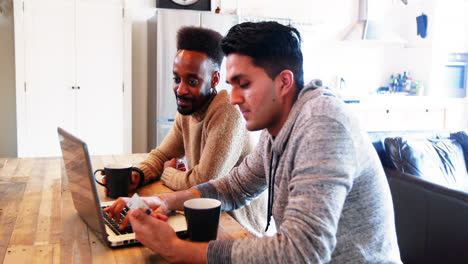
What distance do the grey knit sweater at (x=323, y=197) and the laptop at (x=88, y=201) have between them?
261 millimetres

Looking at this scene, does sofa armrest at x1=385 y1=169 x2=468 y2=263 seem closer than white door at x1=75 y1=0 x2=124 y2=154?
Yes

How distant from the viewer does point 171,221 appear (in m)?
1.21

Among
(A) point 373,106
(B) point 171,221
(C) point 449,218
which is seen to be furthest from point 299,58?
(A) point 373,106

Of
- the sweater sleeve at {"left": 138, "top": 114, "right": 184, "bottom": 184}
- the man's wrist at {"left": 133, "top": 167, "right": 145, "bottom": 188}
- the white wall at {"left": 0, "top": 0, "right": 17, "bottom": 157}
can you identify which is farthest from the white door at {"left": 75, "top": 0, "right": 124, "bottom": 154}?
the man's wrist at {"left": 133, "top": 167, "right": 145, "bottom": 188}

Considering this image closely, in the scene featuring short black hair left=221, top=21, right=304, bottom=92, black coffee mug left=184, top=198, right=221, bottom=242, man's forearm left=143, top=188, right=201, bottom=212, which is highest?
short black hair left=221, top=21, right=304, bottom=92

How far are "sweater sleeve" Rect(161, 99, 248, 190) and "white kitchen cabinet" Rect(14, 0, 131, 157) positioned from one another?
2.87m

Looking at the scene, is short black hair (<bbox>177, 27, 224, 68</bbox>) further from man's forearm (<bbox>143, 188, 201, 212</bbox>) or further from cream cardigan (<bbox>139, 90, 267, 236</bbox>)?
man's forearm (<bbox>143, 188, 201, 212</bbox>)

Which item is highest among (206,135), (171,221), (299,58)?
A: (299,58)

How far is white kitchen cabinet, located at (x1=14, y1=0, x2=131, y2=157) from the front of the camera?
160 inches

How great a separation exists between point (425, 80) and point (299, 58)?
517cm

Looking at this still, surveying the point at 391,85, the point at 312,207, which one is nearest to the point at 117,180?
the point at 312,207

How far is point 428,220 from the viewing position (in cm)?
231

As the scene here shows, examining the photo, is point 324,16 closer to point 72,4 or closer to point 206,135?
point 72,4

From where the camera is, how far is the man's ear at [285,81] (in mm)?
1094
